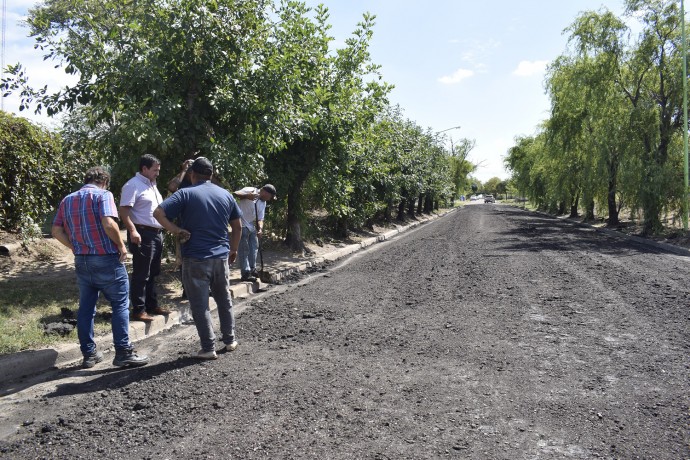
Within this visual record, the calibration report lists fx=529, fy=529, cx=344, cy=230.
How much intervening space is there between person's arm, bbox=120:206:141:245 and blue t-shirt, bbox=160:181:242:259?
536mm

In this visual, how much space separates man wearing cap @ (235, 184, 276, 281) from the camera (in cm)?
912

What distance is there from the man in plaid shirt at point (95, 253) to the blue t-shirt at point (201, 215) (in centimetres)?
54

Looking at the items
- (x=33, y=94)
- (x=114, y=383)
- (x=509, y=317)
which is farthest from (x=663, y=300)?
(x=33, y=94)

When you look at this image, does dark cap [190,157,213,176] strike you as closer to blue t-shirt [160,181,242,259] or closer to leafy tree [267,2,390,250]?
blue t-shirt [160,181,242,259]

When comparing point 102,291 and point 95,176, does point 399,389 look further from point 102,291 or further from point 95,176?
point 95,176

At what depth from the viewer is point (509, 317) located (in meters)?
6.64

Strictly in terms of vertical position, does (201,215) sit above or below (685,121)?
below

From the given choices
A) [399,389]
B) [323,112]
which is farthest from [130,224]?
[323,112]

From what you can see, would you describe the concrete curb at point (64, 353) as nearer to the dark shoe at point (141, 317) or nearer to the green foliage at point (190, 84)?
the dark shoe at point (141, 317)

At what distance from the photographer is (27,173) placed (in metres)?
8.78

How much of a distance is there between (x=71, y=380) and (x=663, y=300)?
7633 mm

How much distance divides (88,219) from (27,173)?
5033 millimetres

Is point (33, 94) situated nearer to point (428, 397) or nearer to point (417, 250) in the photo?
point (428, 397)

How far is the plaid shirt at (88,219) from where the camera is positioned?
479cm
